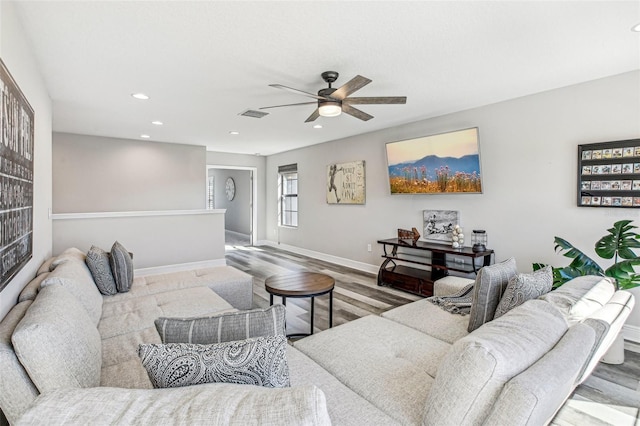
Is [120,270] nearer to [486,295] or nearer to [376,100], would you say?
[376,100]

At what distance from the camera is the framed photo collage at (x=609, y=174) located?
279 centimetres

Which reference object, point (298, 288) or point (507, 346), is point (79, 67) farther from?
point (507, 346)

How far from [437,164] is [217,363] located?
12.7 feet

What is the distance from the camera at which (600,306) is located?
1664mm

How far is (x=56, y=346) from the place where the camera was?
3.76ft

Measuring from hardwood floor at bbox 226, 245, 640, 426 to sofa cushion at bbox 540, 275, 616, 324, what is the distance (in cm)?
71

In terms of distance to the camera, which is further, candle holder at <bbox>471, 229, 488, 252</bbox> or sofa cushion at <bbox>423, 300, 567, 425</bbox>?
candle holder at <bbox>471, 229, 488, 252</bbox>

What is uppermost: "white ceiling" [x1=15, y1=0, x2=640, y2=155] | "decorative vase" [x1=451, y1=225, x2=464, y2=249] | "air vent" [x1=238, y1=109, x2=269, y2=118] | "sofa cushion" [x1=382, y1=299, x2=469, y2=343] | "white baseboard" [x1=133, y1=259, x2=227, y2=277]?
"air vent" [x1=238, y1=109, x2=269, y2=118]

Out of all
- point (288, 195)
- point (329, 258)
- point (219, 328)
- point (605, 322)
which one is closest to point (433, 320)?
point (605, 322)

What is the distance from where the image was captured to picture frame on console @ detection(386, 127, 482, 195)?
3.86 meters

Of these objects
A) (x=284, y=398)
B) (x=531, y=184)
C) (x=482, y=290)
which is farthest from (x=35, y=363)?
(x=531, y=184)

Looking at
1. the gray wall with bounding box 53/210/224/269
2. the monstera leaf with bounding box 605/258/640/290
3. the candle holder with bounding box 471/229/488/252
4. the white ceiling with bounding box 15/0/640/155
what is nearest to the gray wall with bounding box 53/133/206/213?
the gray wall with bounding box 53/210/224/269

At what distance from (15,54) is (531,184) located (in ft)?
14.3

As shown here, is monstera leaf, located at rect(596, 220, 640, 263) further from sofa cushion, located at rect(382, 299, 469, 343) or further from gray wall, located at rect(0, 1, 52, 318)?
gray wall, located at rect(0, 1, 52, 318)
